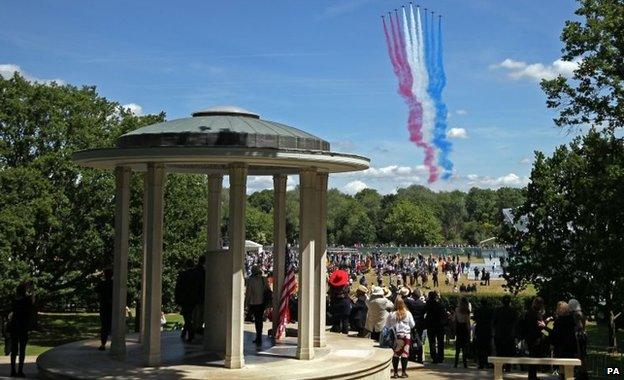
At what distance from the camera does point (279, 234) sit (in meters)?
16.5

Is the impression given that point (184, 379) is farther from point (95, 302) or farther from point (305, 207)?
point (95, 302)

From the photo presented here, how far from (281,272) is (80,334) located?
16.4m

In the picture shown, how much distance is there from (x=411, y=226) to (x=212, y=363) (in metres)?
120

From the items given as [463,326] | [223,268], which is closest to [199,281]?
[223,268]

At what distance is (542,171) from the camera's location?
2983 centimetres

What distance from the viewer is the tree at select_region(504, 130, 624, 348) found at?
21.9m

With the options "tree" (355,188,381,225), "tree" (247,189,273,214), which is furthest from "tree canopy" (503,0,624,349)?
"tree" (247,189,273,214)

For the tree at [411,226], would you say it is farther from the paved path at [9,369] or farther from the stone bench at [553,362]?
the stone bench at [553,362]

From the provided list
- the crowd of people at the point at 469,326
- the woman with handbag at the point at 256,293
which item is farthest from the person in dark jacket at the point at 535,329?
the woman with handbag at the point at 256,293

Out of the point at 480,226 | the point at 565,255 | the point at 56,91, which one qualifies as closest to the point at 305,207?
the point at 565,255

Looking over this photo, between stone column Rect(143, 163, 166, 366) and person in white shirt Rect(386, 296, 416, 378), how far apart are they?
4.72 metres

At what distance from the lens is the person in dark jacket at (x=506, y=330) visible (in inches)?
558

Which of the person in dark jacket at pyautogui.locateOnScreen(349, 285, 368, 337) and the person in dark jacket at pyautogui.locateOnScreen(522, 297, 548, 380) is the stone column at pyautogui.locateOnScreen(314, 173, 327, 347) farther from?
the person in dark jacket at pyautogui.locateOnScreen(522, 297, 548, 380)

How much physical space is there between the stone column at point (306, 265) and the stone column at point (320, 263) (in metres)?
0.97
